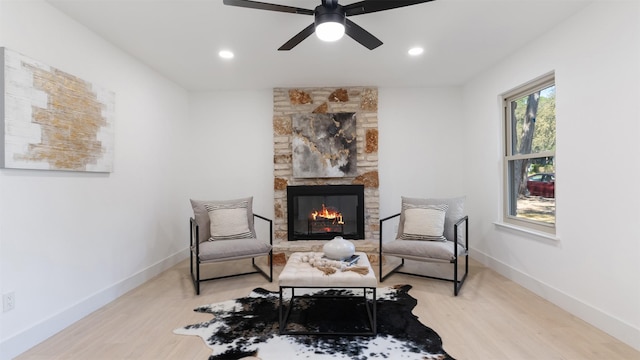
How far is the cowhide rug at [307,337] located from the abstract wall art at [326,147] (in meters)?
2.07

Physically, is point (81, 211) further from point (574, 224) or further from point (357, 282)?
point (574, 224)

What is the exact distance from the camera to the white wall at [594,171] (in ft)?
6.85

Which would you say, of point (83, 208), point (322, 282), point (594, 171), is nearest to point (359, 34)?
point (322, 282)

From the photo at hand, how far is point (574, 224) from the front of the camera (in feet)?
8.39

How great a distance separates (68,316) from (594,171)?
4.20 metres

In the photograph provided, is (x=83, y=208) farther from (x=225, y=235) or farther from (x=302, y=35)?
(x=302, y=35)

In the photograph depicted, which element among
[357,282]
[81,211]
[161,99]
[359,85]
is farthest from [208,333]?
[359,85]

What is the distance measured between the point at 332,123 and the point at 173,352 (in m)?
3.31

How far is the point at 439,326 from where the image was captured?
2.35m

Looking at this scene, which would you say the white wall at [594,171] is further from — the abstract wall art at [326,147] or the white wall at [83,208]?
the white wall at [83,208]

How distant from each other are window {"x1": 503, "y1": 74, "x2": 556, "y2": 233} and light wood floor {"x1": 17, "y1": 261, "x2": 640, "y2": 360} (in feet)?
2.54

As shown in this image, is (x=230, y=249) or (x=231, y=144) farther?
(x=231, y=144)

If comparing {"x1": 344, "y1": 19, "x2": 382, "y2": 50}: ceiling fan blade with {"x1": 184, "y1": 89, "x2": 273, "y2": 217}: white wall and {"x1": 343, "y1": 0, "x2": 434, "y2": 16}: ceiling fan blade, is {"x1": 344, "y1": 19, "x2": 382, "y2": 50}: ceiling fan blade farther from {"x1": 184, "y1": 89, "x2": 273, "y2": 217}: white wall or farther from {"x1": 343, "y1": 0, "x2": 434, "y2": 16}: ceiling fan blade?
{"x1": 184, "y1": 89, "x2": 273, "y2": 217}: white wall

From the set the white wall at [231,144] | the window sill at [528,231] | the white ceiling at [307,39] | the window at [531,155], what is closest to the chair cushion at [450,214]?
the window sill at [528,231]
